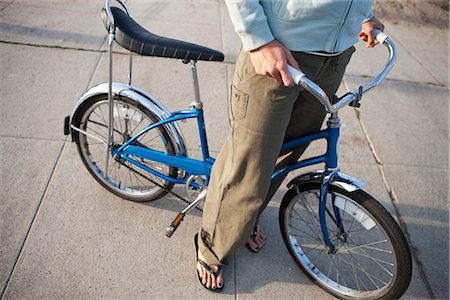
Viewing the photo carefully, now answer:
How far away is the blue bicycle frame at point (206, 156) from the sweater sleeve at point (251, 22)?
1.76 ft

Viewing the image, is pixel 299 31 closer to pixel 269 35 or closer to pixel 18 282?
pixel 269 35

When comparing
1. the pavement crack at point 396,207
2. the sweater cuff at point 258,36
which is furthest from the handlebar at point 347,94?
the pavement crack at point 396,207

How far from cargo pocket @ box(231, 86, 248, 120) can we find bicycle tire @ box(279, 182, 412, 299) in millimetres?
547

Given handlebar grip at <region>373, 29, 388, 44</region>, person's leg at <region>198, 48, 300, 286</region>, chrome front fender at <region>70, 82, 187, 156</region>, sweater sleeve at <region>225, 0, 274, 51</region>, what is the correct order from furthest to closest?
chrome front fender at <region>70, 82, 187, 156</region>
handlebar grip at <region>373, 29, 388, 44</region>
person's leg at <region>198, 48, 300, 286</region>
sweater sleeve at <region>225, 0, 274, 51</region>

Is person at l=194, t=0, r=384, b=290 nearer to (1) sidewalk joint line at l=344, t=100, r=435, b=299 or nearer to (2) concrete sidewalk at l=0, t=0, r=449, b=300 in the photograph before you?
(2) concrete sidewalk at l=0, t=0, r=449, b=300

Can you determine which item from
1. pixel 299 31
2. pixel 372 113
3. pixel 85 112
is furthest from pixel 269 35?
pixel 372 113

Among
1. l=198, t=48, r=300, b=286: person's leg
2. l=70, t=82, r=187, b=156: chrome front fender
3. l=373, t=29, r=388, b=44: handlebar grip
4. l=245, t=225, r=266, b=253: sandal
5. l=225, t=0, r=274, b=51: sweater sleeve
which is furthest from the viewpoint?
l=245, t=225, r=266, b=253: sandal

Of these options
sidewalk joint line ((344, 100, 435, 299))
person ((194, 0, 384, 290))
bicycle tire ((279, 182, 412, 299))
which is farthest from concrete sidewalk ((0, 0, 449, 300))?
person ((194, 0, 384, 290))

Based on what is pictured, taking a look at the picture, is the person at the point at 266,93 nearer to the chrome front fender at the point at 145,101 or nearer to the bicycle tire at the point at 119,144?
the chrome front fender at the point at 145,101

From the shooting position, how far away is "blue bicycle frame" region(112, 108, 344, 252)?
161 centimetres

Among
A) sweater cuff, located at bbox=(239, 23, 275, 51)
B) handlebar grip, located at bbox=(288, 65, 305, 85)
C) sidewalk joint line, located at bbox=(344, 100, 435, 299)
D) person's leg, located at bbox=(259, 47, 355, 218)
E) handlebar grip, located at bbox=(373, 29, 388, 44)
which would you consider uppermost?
sweater cuff, located at bbox=(239, 23, 275, 51)

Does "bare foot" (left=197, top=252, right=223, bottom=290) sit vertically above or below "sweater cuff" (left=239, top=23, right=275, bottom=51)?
below

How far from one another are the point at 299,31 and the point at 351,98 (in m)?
0.36

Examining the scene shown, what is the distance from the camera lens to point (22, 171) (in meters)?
2.35
